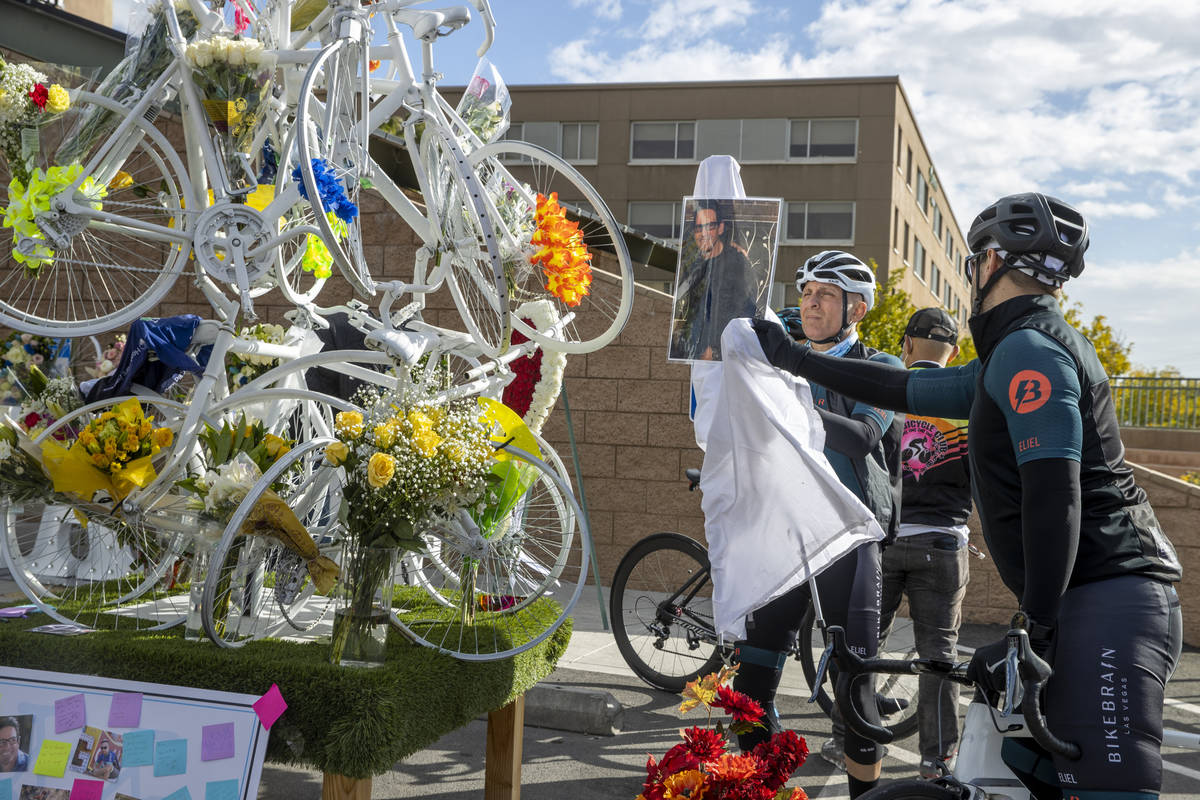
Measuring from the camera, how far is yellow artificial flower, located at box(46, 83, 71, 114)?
3529 millimetres

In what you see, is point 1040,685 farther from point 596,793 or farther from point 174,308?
point 174,308

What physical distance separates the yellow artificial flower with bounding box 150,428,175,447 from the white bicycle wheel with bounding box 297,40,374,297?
86cm

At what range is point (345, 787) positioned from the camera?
2783mm

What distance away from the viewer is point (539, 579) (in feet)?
12.7

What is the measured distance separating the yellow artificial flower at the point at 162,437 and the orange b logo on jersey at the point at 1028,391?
2.71 metres

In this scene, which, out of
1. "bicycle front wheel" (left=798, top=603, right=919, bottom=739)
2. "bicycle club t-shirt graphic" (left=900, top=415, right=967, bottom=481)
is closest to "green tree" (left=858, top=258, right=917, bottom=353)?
"bicycle front wheel" (left=798, top=603, right=919, bottom=739)

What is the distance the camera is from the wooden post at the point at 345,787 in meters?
2.78

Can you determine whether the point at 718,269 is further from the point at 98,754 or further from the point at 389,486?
the point at 98,754

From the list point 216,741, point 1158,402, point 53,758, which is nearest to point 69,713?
point 53,758

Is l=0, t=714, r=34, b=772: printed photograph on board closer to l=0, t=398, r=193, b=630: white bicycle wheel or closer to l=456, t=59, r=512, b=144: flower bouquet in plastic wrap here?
l=0, t=398, r=193, b=630: white bicycle wheel

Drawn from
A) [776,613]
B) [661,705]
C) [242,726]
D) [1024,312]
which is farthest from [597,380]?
[1024,312]

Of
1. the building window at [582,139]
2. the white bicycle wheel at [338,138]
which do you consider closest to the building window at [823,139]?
the building window at [582,139]

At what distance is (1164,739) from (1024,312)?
93 cm

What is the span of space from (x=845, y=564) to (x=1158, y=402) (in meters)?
20.9
